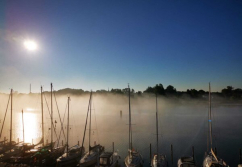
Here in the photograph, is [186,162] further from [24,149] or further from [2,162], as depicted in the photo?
[2,162]

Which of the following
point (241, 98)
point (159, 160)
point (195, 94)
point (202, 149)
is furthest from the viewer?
point (195, 94)

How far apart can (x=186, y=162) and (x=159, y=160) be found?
396 cm

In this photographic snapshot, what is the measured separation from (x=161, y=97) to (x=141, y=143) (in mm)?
144150

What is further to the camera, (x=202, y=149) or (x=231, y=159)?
(x=202, y=149)

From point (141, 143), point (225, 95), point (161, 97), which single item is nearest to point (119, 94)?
point (161, 97)

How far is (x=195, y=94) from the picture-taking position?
546 ft

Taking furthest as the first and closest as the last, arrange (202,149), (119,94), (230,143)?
(119,94), (230,143), (202,149)

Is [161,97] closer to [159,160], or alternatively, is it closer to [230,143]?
[230,143]

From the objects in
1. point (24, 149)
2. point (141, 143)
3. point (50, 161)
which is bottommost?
point (141, 143)

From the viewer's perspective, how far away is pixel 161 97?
178875mm

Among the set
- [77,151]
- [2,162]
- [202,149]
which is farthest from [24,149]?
[202,149]

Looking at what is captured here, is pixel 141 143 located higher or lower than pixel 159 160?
lower

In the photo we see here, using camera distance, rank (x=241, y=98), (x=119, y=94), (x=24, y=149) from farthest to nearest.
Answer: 1. (x=119, y=94)
2. (x=241, y=98)
3. (x=24, y=149)

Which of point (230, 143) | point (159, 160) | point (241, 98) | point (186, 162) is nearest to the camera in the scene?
point (186, 162)
